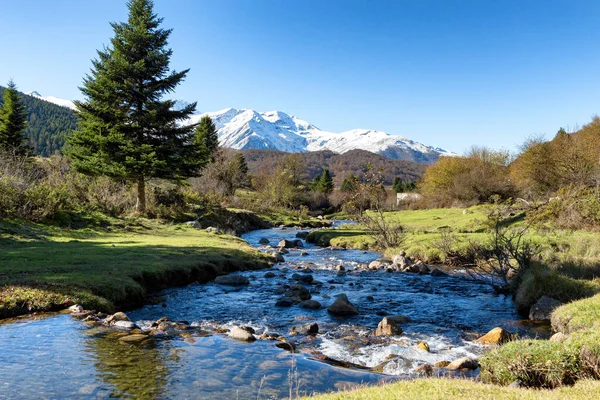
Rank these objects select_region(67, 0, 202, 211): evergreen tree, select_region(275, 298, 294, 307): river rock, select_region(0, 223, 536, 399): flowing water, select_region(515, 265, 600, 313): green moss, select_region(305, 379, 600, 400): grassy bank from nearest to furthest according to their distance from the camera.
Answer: select_region(305, 379, 600, 400): grassy bank < select_region(0, 223, 536, 399): flowing water < select_region(515, 265, 600, 313): green moss < select_region(275, 298, 294, 307): river rock < select_region(67, 0, 202, 211): evergreen tree

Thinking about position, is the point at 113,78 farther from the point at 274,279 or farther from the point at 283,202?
the point at 283,202

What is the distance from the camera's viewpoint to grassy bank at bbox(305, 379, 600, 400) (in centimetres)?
537

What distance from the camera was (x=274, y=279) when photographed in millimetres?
19516

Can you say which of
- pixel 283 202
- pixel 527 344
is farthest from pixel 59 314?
pixel 283 202

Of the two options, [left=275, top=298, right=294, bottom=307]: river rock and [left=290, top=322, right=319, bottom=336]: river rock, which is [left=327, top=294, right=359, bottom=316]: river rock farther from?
[left=290, top=322, right=319, bottom=336]: river rock

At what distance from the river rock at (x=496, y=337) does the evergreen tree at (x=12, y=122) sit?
229 ft

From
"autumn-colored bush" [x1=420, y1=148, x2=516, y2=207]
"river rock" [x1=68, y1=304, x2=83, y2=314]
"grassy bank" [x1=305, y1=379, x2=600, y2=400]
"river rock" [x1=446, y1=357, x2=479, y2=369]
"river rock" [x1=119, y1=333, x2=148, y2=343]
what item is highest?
"autumn-colored bush" [x1=420, y1=148, x2=516, y2=207]

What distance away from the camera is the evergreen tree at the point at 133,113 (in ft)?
113

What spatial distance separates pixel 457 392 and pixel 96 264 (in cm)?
1498

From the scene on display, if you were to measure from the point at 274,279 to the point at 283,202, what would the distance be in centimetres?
5918

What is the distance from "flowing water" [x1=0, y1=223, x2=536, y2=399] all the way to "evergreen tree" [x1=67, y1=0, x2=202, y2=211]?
2195cm

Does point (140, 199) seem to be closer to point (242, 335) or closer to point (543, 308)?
point (242, 335)

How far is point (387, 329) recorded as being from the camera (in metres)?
11.3

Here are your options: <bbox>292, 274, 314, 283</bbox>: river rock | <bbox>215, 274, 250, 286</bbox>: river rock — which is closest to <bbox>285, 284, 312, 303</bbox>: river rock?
<bbox>292, 274, 314, 283</bbox>: river rock
